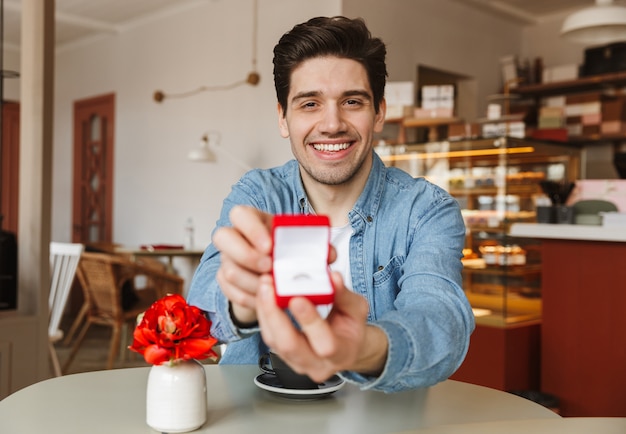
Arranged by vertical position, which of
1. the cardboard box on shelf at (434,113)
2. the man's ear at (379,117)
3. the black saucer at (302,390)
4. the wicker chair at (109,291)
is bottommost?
the wicker chair at (109,291)

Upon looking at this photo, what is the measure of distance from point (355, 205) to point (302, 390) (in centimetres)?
50

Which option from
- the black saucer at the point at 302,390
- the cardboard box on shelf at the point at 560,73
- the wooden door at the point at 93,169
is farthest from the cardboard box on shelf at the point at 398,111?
the wooden door at the point at 93,169

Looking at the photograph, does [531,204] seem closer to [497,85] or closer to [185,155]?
[497,85]

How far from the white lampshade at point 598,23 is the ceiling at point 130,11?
2.15 m

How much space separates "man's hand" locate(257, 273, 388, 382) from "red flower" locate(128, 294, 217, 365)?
0.37m

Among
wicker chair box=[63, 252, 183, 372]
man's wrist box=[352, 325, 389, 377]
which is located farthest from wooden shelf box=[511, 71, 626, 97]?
man's wrist box=[352, 325, 389, 377]

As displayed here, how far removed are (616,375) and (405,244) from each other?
215cm

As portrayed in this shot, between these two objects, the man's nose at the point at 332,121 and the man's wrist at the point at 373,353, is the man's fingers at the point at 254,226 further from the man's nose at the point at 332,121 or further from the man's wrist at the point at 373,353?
the man's nose at the point at 332,121

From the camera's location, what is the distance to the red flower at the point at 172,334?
0.99 metres

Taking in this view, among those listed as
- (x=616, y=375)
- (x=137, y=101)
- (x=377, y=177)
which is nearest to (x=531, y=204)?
(x=616, y=375)

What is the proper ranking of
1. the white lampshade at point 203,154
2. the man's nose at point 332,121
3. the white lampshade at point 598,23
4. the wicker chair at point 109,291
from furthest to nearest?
the white lampshade at point 203,154 → the wicker chair at point 109,291 → the white lampshade at point 598,23 → the man's nose at point 332,121

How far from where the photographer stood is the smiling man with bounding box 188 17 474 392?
3.42 feet

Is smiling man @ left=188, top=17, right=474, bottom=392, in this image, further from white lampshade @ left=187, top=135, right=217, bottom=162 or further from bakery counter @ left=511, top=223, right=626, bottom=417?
white lampshade @ left=187, top=135, right=217, bottom=162

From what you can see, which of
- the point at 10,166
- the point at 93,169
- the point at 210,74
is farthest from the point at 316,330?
the point at 10,166
